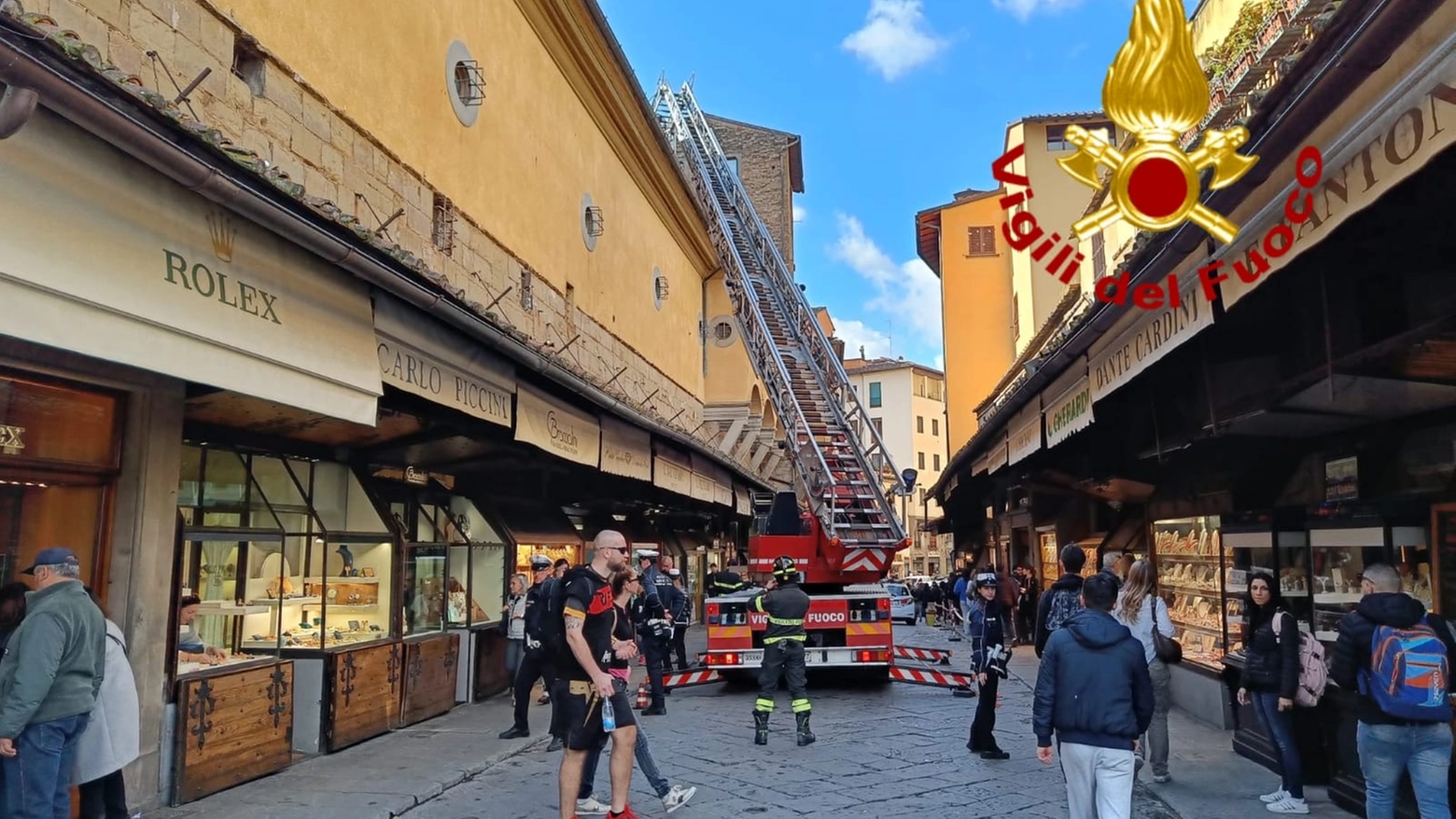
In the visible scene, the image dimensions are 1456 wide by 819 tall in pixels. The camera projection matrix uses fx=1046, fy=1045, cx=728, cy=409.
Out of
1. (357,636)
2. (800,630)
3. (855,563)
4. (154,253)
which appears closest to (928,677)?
(855,563)

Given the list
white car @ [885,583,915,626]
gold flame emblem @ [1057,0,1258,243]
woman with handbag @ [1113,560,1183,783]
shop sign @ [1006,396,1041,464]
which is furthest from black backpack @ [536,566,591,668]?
white car @ [885,583,915,626]

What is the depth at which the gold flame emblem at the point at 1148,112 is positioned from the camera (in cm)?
598

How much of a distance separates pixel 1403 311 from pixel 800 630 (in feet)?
18.3

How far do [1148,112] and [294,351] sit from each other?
559cm

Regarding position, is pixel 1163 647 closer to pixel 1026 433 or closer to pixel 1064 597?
pixel 1064 597

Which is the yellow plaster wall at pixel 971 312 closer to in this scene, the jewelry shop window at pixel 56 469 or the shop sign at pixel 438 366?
the shop sign at pixel 438 366

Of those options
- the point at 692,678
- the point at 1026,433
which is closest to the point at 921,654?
the point at 692,678

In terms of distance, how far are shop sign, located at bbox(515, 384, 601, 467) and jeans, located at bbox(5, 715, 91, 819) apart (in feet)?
12.3

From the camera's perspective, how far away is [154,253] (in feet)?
15.0

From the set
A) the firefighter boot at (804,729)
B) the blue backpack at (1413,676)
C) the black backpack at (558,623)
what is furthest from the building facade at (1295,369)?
the black backpack at (558,623)

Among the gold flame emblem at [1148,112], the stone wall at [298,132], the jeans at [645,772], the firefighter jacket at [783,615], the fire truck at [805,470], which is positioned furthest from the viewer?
the fire truck at [805,470]

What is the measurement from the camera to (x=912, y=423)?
74.3 m

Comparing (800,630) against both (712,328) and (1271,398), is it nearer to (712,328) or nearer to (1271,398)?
(1271,398)

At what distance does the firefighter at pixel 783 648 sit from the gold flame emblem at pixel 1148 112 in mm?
4408
